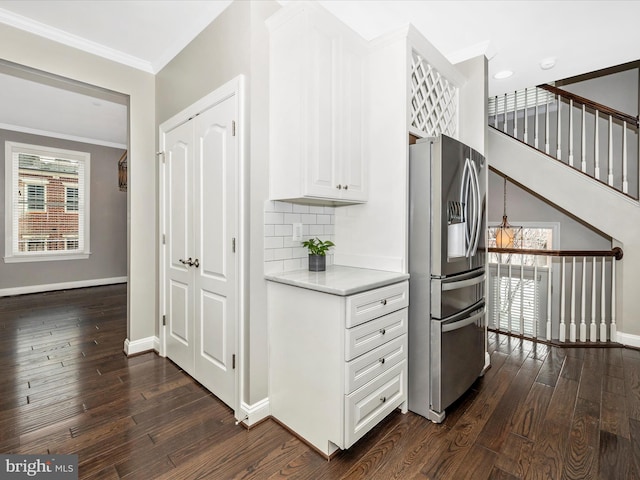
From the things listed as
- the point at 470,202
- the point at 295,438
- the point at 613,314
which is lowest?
the point at 295,438

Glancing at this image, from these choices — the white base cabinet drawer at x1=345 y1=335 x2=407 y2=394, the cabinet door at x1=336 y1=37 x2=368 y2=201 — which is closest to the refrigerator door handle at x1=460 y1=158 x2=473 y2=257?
the cabinet door at x1=336 y1=37 x2=368 y2=201

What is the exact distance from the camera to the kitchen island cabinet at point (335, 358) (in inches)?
65.6

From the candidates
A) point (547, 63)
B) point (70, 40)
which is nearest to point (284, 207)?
point (70, 40)

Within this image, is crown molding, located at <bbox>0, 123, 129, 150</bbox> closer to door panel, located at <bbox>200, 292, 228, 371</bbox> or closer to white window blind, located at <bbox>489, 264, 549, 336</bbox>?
door panel, located at <bbox>200, 292, 228, 371</bbox>

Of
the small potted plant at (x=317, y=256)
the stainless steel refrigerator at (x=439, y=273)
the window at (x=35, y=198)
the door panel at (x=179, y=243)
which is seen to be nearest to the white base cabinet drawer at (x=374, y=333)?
the stainless steel refrigerator at (x=439, y=273)

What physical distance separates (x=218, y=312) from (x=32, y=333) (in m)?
2.83

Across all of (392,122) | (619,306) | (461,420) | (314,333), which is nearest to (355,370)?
(314,333)

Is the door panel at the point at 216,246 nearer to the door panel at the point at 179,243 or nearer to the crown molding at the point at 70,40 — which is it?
the door panel at the point at 179,243

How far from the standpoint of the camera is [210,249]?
2.30 metres

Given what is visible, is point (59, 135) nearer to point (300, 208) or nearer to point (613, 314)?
point (300, 208)

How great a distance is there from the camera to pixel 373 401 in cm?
183

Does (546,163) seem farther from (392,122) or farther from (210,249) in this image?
(210,249)

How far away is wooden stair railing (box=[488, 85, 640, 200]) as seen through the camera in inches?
141

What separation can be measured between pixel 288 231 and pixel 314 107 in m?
0.81
